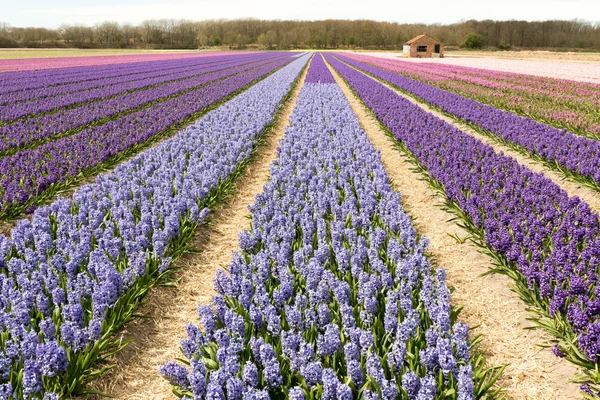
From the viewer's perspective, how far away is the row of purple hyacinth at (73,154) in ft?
32.5

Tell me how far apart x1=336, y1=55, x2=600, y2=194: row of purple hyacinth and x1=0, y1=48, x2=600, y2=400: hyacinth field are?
4.6 inches

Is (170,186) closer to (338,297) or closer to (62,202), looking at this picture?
(62,202)

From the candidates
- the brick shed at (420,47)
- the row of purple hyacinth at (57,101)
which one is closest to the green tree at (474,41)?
the brick shed at (420,47)

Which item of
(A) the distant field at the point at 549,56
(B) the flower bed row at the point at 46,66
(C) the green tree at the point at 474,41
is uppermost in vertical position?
(C) the green tree at the point at 474,41

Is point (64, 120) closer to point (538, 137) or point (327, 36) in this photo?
point (538, 137)

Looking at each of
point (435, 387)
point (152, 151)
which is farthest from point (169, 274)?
point (152, 151)

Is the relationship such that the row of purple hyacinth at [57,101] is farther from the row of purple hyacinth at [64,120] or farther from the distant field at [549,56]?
the distant field at [549,56]

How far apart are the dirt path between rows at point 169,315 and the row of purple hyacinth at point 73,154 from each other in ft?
14.2

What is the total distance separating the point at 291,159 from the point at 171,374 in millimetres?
8664

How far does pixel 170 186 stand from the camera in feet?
31.1

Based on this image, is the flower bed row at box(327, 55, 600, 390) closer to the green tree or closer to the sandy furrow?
the sandy furrow

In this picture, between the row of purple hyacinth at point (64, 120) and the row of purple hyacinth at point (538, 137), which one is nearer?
the row of purple hyacinth at point (538, 137)

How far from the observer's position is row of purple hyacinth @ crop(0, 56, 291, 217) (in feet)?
32.5

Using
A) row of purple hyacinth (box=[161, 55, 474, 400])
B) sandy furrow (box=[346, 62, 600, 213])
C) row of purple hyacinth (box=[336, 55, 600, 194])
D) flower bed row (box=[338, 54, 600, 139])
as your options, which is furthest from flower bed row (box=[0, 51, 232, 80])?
row of purple hyacinth (box=[161, 55, 474, 400])
